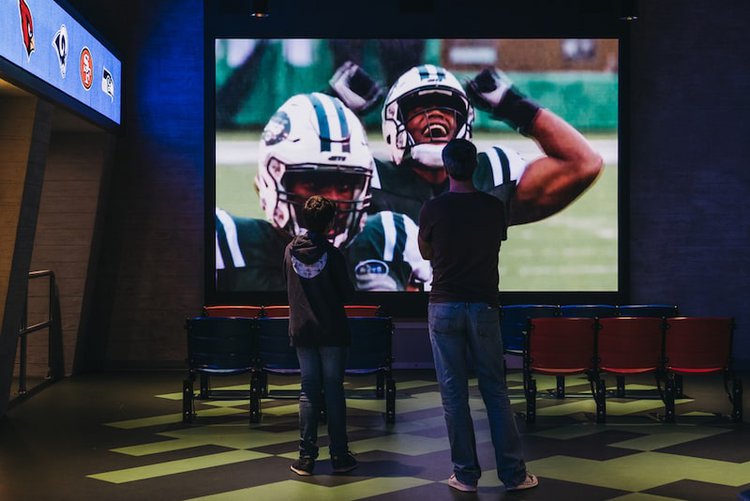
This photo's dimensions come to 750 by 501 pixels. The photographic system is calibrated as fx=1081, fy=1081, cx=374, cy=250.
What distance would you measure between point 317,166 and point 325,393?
6090 millimetres

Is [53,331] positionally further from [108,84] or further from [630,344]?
[630,344]

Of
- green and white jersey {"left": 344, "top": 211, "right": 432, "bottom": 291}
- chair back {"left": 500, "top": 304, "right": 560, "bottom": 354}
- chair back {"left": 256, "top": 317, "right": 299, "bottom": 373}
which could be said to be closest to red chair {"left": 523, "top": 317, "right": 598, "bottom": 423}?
chair back {"left": 500, "top": 304, "right": 560, "bottom": 354}

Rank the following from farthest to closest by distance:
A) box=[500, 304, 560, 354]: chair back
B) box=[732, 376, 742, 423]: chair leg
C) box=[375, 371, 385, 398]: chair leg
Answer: box=[500, 304, 560, 354]: chair back → box=[375, 371, 385, 398]: chair leg → box=[732, 376, 742, 423]: chair leg

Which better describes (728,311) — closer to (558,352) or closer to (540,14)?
(540,14)

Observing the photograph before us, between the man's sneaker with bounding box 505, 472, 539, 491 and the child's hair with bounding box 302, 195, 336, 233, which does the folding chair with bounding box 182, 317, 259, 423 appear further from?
the man's sneaker with bounding box 505, 472, 539, 491

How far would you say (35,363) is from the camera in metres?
11.3

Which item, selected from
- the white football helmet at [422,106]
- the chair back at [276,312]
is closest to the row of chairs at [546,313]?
the chair back at [276,312]

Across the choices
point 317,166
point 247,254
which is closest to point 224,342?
point 247,254

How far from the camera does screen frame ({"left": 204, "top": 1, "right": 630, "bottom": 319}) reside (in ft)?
40.7

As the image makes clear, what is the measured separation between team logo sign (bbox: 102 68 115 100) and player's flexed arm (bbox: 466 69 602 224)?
3.97 meters

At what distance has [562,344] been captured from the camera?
8375 mm

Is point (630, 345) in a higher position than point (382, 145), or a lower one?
lower

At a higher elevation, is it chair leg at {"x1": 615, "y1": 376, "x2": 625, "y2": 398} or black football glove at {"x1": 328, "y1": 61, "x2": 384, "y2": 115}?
black football glove at {"x1": 328, "y1": 61, "x2": 384, "y2": 115}

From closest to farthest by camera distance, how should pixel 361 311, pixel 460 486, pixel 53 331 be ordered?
pixel 460 486 < pixel 361 311 < pixel 53 331
